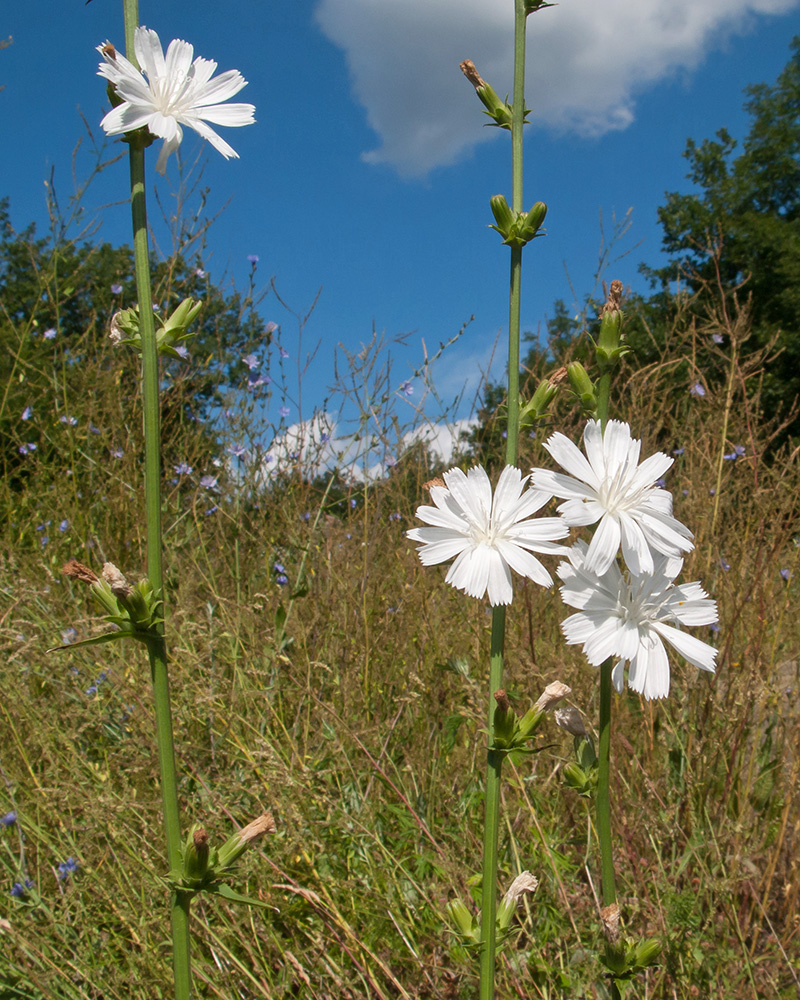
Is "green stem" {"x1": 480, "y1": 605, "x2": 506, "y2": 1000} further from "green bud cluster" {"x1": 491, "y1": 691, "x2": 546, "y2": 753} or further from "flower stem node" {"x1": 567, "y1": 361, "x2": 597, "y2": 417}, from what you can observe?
"flower stem node" {"x1": 567, "y1": 361, "x2": 597, "y2": 417}

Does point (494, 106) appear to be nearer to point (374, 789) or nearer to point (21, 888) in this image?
point (374, 789)

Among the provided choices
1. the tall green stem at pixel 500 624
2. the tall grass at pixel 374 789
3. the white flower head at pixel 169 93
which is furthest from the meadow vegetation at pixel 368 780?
the white flower head at pixel 169 93

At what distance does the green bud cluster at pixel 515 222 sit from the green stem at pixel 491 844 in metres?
0.58

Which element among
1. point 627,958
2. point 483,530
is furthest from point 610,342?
point 627,958

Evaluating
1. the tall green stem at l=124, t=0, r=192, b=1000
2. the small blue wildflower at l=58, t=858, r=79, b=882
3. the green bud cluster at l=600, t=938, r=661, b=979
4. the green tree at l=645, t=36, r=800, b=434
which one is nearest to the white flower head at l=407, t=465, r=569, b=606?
the tall green stem at l=124, t=0, r=192, b=1000

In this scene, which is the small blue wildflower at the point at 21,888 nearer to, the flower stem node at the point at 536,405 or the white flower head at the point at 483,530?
the white flower head at the point at 483,530

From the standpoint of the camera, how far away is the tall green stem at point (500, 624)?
108cm

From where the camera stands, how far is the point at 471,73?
1.26 meters

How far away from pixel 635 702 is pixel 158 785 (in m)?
1.57

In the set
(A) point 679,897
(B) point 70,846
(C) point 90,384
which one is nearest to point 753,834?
(A) point 679,897

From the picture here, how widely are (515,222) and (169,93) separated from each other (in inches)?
23.1

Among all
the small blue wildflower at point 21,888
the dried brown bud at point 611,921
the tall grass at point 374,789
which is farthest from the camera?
the small blue wildflower at point 21,888

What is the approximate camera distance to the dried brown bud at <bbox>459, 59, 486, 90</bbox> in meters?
1.25

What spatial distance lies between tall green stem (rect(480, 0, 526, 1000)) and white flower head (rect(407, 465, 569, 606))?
49mm
